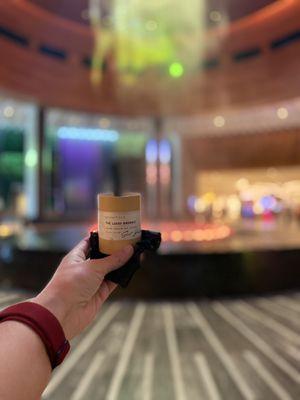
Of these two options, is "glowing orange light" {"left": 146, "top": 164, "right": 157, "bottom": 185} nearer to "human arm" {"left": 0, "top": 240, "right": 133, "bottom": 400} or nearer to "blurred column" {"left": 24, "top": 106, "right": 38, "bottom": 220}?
"blurred column" {"left": 24, "top": 106, "right": 38, "bottom": 220}

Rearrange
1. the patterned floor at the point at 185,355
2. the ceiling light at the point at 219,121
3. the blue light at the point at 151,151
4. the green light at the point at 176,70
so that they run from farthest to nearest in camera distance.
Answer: the blue light at the point at 151,151
the ceiling light at the point at 219,121
the green light at the point at 176,70
the patterned floor at the point at 185,355

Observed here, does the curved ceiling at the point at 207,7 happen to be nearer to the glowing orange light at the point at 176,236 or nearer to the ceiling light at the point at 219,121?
the ceiling light at the point at 219,121

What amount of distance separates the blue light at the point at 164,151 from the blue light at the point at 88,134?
1281mm

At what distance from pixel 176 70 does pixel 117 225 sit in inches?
290

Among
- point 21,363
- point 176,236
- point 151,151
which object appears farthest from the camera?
point 151,151

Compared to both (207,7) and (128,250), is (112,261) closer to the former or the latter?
(128,250)

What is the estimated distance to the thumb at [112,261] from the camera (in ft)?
2.26

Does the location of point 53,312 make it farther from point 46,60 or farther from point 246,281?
point 46,60

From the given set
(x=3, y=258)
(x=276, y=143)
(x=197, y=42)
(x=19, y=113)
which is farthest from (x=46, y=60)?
(x=276, y=143)

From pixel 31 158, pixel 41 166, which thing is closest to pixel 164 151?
A: pixel 41 166

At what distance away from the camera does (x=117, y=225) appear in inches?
27.4

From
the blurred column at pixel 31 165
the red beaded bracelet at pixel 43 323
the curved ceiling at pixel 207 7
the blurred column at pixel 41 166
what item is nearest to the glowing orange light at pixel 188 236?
the red beaded bracelet at pixel 43 323

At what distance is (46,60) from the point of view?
6.63 meters

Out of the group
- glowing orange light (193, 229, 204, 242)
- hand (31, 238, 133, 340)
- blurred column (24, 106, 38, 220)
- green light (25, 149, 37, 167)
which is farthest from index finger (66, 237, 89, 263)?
green light (25, 149, 37, 167)
